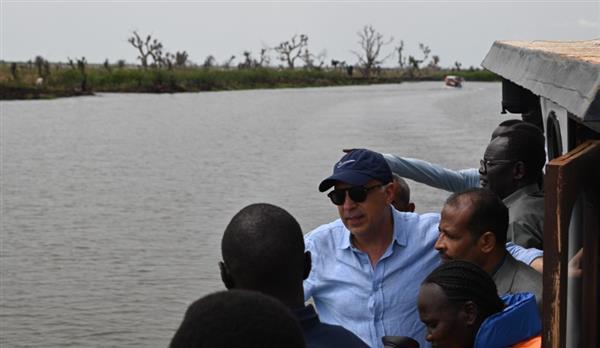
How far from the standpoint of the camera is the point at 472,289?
3242 mm

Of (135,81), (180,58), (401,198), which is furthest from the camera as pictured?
(180,58)

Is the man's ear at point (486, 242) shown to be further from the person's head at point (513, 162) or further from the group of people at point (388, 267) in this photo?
the person's head at point (513, 162)

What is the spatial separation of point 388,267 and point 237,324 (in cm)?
223

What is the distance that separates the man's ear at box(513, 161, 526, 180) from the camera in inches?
191

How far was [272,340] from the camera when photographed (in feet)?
5.82

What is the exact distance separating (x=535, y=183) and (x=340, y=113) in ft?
133

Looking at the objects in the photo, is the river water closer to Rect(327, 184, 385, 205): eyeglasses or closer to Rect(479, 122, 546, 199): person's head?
Rect(479, 122, 546, 199): person's head

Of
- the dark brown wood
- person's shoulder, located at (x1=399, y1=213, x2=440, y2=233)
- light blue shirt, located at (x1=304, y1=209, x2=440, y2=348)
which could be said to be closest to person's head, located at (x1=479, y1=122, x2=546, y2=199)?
person's shoulder, located at (x1=399, y1=213, x2=440, y2=233)

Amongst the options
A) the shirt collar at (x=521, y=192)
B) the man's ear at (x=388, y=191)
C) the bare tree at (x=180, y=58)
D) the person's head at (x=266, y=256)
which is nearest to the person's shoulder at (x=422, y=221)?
the man's ear at (x=388, y=191)

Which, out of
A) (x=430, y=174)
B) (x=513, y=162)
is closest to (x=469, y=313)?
(x=513, y=162)

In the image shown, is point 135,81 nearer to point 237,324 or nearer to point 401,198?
point 401,198

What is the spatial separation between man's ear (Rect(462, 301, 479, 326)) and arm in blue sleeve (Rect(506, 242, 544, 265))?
2.43 ft

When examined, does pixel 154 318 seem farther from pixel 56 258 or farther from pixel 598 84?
pixel 598 84

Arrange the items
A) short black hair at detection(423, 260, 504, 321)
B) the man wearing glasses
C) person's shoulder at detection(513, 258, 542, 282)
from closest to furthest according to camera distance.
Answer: short black hair at detection(423, 260, 504, 321), person's shoulder at detection(513, 258, 542, 282), the man wearing glasses
